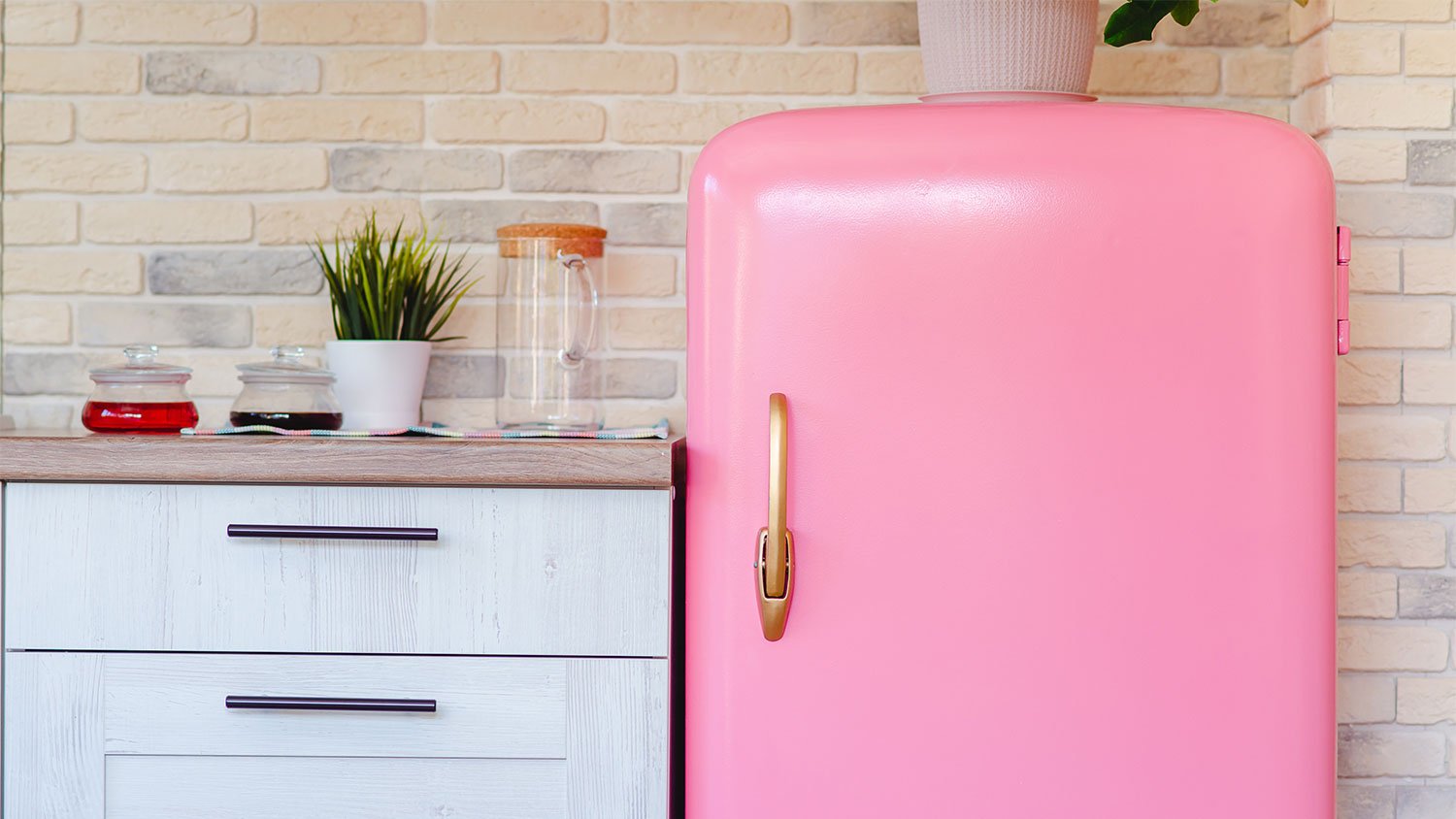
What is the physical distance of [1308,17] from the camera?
1593 mm

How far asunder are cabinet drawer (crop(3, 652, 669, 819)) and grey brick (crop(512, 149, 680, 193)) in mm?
789

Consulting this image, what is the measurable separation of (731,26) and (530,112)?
0.34 meters

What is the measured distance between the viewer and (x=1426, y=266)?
153cm

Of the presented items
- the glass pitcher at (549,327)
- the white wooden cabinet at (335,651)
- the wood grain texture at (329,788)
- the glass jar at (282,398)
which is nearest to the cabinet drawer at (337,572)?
the white wooden cabinet at (335,651)

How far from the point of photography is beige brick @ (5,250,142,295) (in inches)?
67.1

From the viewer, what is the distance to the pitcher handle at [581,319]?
1.54 m

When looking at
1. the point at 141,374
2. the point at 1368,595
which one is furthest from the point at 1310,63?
the point at 141,374

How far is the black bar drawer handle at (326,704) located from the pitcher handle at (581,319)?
0.53 metres

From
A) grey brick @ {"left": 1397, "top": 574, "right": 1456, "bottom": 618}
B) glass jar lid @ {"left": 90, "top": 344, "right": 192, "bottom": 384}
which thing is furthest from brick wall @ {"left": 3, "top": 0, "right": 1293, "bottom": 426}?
grey brick @ {"left": 1397, "top": 574, "right": 1456, "bottom": 618}

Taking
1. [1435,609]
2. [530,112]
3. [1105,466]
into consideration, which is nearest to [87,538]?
[530,112]

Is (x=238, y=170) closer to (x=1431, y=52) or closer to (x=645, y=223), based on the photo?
(x=645, y=223)

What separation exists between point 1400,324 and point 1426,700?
0.53 meters

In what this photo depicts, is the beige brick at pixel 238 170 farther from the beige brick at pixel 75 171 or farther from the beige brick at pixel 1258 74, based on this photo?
the beige brick at pixel 1258 74

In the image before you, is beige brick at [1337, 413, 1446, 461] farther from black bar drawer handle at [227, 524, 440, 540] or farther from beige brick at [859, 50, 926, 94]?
black bar drawer handle at [227, 524, 440, 540]
